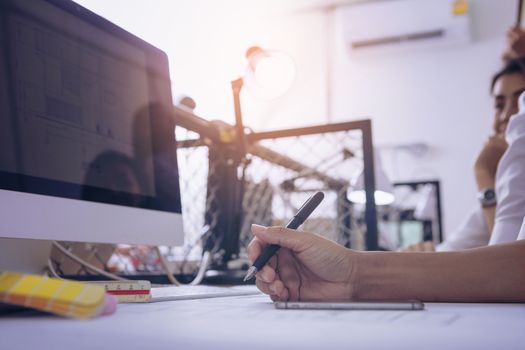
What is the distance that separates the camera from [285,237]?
2.03 ft

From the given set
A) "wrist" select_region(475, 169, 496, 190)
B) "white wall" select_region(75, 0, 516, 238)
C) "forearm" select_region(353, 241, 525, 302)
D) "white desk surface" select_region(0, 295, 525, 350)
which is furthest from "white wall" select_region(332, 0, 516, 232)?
"white desk surface" select_region(0, 295, 525, 350)

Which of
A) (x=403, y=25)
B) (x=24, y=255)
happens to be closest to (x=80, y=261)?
(x=24, y=255)

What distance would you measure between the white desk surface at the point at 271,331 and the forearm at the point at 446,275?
0.57 feet

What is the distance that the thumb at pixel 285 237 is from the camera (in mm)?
613

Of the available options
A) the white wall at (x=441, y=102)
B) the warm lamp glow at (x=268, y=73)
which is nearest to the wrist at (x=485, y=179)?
the warm lamp glow at (x=268, y=73)

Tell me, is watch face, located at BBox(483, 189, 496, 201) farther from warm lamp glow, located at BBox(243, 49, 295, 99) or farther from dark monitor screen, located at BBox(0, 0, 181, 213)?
dark monitor screen, located at BBox(0, 0, 181, 213)

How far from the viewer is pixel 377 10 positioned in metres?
3.68

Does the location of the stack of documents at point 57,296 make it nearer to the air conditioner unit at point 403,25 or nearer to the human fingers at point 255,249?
the human fingers at point 255,249

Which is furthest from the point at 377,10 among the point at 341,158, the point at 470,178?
the point at 341,158

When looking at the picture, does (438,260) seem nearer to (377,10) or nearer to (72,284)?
(72,284)

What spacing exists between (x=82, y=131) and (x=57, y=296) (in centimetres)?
35

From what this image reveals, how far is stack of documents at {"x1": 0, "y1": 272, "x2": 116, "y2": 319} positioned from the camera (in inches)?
14.1

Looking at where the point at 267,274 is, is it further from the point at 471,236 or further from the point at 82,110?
the point at 471,236

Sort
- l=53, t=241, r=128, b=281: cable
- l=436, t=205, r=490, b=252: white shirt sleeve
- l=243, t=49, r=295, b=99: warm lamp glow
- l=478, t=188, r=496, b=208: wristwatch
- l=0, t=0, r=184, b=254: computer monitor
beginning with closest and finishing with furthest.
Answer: l=0, t=0, r=184, b=254: computer monitor
l=53, t=241, r=128, b=281: cable
l=243, t=49, r=295, b=99: warm lamp glow
l=478, t=188, r=496, b=208: wristwatch
l=436, t=205, r=490, b=252: white shirt sleeve
